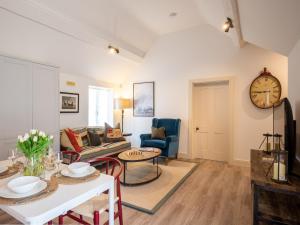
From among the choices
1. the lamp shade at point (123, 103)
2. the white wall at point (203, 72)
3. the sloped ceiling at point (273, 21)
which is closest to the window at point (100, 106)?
the lamp shade at point (123, 103)

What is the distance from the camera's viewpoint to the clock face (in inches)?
151

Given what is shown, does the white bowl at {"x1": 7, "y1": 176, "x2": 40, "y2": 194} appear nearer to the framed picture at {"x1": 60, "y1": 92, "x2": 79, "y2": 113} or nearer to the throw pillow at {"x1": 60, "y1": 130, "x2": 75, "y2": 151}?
the throw pillow at {"x1": 60, "y1": 130, "x2": 75, "y2": 151}

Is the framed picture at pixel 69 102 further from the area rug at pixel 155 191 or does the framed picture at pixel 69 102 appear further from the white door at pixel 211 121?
the white door at pixel 211 121

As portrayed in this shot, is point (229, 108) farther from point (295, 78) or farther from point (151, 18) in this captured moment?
point (151, 18)

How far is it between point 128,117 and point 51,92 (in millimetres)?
2603

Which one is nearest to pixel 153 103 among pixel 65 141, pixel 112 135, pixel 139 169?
pixel 112 135

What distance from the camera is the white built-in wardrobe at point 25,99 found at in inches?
118

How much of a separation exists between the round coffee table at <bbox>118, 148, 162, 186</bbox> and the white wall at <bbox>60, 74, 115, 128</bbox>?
1.76 metres

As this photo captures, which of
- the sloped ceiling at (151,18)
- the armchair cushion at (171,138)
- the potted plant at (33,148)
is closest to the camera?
the potted plant at (33,148)

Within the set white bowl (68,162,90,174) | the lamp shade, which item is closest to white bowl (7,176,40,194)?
white bowl (68,162,90,174)

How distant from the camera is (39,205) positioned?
113 cm

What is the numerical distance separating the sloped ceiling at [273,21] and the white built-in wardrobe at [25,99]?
346 cm

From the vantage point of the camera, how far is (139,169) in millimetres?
3990

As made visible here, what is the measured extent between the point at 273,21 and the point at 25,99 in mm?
3912
